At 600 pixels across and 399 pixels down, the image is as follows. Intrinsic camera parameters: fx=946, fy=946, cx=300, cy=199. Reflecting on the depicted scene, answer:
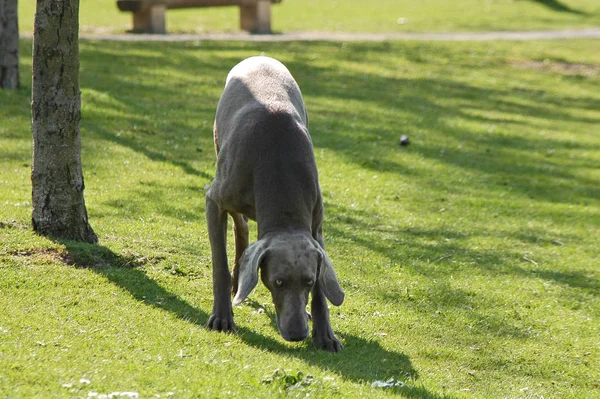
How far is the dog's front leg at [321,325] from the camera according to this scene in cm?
738

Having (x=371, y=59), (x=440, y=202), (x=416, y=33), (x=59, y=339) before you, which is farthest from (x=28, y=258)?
(x=416, y=33)

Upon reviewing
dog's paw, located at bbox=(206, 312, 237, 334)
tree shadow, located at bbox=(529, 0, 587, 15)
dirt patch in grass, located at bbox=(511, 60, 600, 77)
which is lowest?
dog's paw, located at bbox=(206, 312, 237, 334)

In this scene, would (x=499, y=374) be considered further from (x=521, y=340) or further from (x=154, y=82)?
(x=154, y=82)

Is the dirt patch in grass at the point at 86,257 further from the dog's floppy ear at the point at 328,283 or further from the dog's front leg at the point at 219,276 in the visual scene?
the dog's floppy ear at the point at 328,283

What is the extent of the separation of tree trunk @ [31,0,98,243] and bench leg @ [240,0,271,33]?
18.3 m

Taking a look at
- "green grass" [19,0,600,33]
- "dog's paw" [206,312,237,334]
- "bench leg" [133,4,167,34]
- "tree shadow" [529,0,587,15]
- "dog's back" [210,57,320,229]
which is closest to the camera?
"dog's back" [210,57,320,229]

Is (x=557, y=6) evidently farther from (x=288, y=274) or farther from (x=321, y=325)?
(x=288, y=274)

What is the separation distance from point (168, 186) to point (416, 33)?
19.5 metres

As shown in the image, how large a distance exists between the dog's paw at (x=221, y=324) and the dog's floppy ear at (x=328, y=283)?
998mm

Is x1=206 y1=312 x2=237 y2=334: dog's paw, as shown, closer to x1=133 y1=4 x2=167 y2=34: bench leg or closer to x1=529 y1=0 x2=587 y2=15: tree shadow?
x1=133 y1=4 x2=167 y2=34: bench leg

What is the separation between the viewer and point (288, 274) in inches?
263

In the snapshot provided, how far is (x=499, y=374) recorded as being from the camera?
7.57m

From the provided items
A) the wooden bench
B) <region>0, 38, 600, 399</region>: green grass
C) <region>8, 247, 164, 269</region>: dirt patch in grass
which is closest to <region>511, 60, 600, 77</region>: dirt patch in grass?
<region>0, 38, 600, 399</region>: green grass

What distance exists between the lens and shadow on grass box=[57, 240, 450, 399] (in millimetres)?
6953
